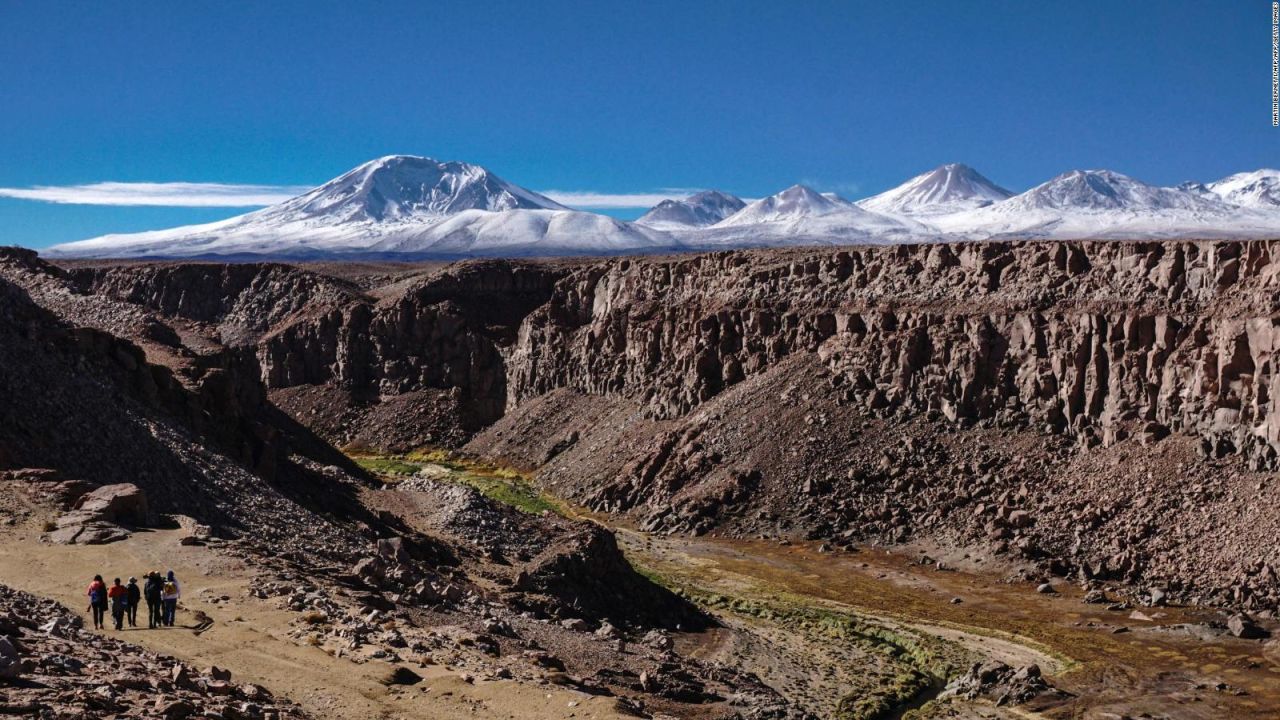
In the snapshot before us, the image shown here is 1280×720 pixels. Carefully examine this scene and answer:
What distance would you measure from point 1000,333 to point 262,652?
51818 millimetres

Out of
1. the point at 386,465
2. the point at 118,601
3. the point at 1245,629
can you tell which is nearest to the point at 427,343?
the point at 386,465

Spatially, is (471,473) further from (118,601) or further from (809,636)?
(118,601)

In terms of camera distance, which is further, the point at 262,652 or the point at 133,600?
the point at 133,600

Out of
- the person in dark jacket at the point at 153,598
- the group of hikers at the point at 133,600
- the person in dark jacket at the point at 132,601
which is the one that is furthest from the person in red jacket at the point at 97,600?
the person in dark jacket at the point at 153,598

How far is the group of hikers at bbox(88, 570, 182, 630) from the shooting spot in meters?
26.7

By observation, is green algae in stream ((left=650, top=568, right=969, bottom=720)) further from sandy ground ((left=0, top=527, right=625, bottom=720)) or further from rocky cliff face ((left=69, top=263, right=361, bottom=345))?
rocky cliff face ((left=69, top=263, right=361, bottom=345))

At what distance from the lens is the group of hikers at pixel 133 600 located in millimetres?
26656

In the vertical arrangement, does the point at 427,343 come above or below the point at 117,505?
above

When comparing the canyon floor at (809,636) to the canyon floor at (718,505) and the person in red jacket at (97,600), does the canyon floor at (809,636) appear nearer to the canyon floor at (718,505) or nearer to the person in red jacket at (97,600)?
the canyon floor at (718,505)

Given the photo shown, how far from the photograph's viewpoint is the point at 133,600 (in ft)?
88.8

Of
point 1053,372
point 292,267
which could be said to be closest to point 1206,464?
point 1053,372

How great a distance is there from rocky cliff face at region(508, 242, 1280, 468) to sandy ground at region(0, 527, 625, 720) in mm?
41798

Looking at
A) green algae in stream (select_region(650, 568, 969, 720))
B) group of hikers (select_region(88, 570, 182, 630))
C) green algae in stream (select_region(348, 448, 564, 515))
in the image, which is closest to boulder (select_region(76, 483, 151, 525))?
group of hikers (select_region(88, 570, 182, 630))

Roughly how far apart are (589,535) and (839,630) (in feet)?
35.0
